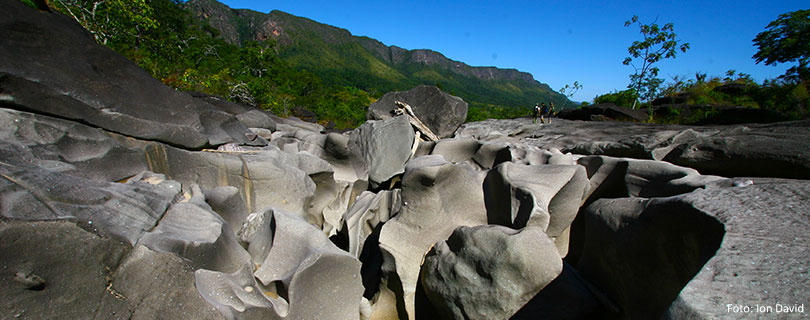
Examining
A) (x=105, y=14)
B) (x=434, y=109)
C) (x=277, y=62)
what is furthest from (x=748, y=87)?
(x=277, y=62)

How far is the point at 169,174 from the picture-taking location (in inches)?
163

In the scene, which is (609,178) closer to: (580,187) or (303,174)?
(580,187)

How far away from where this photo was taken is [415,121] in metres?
9.31

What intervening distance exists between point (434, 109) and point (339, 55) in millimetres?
101249

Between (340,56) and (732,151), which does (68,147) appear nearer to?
(732,151)

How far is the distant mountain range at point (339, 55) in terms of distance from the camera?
280 feet

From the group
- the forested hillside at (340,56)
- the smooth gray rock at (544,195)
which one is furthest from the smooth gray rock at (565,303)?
the forested hillside at (340,56)

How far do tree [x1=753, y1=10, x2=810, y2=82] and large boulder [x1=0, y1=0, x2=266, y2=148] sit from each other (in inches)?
638

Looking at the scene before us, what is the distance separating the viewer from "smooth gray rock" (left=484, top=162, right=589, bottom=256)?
367 cm

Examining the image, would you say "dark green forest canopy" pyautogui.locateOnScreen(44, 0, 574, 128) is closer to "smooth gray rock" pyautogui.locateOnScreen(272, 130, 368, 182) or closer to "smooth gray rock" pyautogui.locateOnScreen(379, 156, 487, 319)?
"smooth gray rock" pyautogui.locateOnScreen(272, 130, 368, 182)

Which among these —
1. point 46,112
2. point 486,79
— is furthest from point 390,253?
point 486,79

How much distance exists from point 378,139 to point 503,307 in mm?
4976

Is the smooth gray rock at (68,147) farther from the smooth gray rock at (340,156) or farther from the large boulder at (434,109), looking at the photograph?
the large boulder at (434,109)

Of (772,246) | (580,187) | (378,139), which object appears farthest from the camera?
(378,139)
